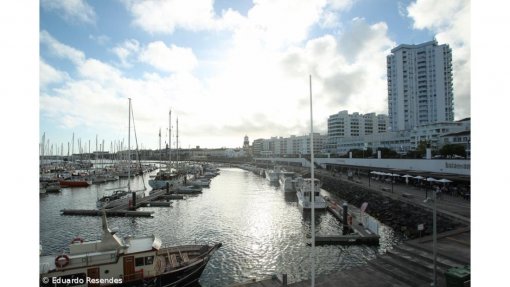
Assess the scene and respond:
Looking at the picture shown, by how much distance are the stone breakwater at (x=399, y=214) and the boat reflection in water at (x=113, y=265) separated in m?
16.9

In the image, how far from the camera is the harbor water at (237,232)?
1656cm

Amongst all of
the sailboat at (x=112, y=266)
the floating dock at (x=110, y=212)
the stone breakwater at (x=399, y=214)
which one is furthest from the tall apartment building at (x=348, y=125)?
the sailboat at (x=112, y=266)

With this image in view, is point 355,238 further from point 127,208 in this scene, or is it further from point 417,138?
point 417,138

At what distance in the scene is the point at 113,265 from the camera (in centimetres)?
1162

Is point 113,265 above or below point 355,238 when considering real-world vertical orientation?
above

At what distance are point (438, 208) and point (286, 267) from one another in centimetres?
1498

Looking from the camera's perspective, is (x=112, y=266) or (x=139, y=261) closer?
(x=112, y=266)

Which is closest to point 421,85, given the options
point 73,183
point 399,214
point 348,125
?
point 348,125

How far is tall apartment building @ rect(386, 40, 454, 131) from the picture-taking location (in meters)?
110

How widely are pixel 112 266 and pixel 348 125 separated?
13702 cm

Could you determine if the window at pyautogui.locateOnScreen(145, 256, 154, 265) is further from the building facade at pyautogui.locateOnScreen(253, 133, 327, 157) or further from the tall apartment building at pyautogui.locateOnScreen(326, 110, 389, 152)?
the building facade at pyautogui.locateOnScreen(253, 133, 327, 157)

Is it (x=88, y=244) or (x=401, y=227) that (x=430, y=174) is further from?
→ (x=88, y=244)

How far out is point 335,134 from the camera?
454ft

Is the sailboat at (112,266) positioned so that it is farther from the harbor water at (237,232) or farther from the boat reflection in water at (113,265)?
the harbor water at (237,232)
